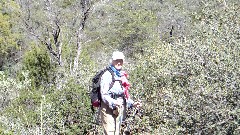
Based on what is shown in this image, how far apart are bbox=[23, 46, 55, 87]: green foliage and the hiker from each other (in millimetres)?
13021

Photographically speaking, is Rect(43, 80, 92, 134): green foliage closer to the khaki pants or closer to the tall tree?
the khaki pants

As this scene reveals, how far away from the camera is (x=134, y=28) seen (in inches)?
1128

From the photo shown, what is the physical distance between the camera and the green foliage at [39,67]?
1779cm

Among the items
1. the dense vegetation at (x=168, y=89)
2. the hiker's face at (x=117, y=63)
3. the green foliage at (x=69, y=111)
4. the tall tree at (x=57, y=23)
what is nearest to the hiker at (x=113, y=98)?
the hiker's face at (x=117, y=63)

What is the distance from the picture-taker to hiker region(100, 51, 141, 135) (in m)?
4.02

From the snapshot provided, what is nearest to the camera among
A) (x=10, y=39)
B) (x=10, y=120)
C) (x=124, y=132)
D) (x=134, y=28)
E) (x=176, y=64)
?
(x=176, y=64)

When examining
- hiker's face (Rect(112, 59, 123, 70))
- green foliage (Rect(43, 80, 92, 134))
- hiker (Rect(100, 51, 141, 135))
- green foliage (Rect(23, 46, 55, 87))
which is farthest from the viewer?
green foliage (Rect(23, 46, 55, 87))

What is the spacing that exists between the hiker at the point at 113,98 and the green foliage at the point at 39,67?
42.7ft

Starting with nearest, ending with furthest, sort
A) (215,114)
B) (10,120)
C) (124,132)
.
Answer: (215,114)
(124,132)
(10,120)

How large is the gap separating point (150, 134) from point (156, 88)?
98 cm

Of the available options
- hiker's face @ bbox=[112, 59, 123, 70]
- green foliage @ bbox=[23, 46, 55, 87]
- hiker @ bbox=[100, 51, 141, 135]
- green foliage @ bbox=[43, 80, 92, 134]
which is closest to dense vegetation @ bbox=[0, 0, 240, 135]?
green foliage @ bbox=[43, 80, 92, 134]

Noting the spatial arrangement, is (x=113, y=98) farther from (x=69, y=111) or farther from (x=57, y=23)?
(x=57, y=23)

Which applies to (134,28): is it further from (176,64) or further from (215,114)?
(215,114)

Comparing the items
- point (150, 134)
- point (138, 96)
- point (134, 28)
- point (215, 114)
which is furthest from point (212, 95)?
point (134, 28)
